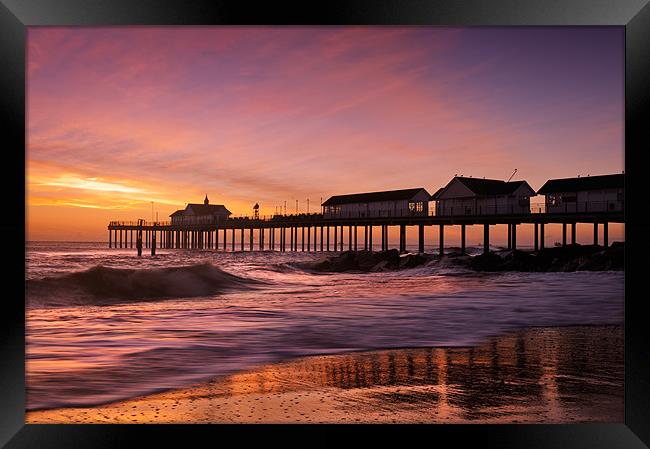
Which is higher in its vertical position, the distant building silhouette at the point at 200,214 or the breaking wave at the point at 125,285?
the distant building silhouette at the point at 200,214

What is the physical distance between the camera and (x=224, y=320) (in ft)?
42.3

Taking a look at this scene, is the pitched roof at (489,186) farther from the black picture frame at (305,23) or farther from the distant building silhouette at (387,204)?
the black picture frame at (305,23)

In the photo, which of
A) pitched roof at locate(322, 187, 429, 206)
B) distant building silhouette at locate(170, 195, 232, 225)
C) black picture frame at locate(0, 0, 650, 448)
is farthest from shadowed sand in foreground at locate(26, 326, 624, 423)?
Answer: distant building silhouette at locate(170, 195, 232, 225)

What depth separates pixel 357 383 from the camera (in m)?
5.83

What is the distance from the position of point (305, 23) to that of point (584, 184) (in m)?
33.0

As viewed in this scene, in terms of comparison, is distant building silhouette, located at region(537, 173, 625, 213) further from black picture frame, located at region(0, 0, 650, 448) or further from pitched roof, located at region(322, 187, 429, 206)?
black picture frame, located at region(0, 0, 650, 448)

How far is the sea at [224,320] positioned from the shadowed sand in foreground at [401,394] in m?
0.70

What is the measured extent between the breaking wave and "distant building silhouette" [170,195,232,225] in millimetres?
47244

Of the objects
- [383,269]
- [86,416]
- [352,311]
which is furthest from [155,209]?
[86,416]

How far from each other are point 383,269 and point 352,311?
871 inches

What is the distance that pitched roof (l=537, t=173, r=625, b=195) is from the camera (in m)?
32.4

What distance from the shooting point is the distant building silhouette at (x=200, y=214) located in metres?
72.3

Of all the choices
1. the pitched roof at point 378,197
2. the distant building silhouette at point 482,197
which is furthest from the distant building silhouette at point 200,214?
the distant building silhouette at point 482,197
